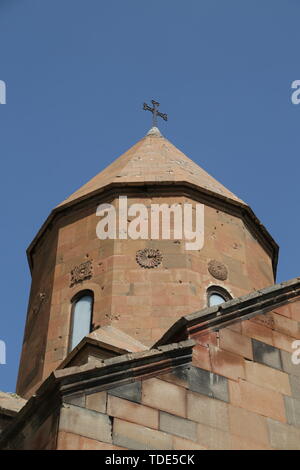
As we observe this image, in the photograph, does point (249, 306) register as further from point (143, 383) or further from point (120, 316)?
point (120, 316)

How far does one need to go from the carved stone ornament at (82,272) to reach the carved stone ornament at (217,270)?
163 centimetres

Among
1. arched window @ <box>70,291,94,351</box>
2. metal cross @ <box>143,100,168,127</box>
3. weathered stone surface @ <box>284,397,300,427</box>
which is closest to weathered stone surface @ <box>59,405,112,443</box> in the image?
weathered stone surface @ <box>284,397,300,427</box>

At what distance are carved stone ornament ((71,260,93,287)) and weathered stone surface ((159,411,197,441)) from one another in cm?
684

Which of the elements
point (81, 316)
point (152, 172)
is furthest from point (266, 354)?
point (152, 172)

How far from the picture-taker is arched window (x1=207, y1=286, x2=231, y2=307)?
13.2m

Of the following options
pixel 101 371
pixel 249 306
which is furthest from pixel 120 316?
pixel 101 371

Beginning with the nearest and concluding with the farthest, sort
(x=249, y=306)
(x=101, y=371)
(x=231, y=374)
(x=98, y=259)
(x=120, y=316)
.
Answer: (x=101, y=371)
(x=231, y=374)
(x=249, y=306)
(x=120, y=316)
(x=98, y=259)

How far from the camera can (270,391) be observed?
23.7 feet

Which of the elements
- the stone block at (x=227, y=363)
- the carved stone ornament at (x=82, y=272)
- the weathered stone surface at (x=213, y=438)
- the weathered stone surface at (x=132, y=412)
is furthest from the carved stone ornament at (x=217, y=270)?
the weathered stone surface at (x=132, y=412)

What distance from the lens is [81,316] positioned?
42.9 feet

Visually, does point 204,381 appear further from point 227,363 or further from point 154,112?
point 154,112

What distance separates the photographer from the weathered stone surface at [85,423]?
6.25 meters

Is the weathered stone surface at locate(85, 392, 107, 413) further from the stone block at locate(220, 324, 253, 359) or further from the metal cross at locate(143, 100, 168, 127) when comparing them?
the metal cross at locate(143, 100, 168, 127)

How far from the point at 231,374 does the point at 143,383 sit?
0.75 metres
